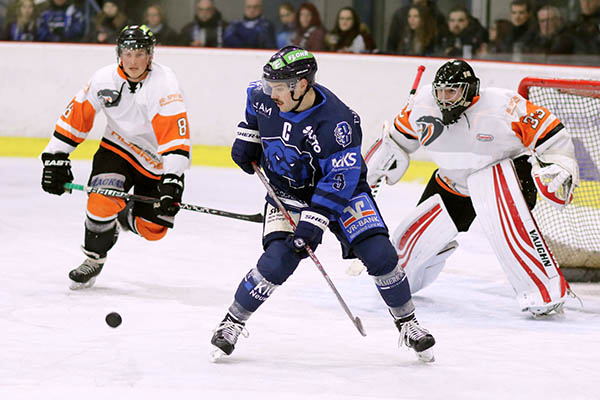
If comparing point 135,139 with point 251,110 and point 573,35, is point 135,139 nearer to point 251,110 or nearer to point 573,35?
point 251,110

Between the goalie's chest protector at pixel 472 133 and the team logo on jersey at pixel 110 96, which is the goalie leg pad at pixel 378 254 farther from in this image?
the team logo on jersey at pixel 110 96

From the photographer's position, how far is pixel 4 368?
2.73m

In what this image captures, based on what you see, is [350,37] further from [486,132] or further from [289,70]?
[289,70]

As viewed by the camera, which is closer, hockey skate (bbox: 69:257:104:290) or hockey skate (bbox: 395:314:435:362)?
hockey skate (bbox: 395:314:435:362)

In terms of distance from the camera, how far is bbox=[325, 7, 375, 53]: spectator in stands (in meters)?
6.88

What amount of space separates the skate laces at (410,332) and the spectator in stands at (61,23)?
5028mm

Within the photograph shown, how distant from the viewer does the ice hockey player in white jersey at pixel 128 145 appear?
3574 millimetres

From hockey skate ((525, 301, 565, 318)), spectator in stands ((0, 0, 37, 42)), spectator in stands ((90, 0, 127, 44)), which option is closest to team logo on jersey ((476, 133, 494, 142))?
hockey skate ((525, 301, 565, 318))

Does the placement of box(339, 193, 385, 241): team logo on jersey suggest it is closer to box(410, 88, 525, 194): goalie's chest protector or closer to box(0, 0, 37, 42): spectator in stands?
box(410, 88, 525, 194): goalie's chest protector

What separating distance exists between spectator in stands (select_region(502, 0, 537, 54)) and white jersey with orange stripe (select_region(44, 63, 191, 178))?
3458mm

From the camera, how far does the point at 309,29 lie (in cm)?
709

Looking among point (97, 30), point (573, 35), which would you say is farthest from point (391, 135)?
point (97, 30)

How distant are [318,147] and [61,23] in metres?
5.02

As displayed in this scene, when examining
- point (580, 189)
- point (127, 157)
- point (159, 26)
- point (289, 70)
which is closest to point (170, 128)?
point (127, 157)
